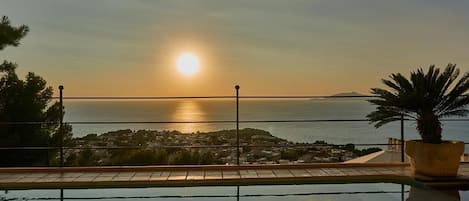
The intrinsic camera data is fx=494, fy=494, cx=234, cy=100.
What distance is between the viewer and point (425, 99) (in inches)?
201

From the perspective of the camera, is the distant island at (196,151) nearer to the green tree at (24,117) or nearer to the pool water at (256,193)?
the green tree at (24,117)

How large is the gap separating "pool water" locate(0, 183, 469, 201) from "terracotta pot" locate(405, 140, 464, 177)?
9.4 inches

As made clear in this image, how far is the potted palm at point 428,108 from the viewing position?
4.91m

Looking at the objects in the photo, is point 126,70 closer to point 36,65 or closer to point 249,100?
point 36,65

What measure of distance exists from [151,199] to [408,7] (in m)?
6.14

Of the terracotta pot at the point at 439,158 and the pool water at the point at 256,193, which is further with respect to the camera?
the terracotta pot at the point at 439,158

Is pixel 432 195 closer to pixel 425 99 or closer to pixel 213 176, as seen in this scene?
pixel 425 99

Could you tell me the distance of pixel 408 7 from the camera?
8680 mm

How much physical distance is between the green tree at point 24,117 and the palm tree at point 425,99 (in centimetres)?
637

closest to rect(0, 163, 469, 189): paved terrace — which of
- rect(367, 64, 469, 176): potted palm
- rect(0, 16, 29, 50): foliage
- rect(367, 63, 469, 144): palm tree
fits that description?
rect(367, 64, 469, 176): potted palm

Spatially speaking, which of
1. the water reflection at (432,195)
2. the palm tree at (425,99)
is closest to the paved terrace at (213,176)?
the water reflection at (432,195)

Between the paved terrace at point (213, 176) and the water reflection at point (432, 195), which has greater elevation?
the paved terrace at point (213, 176)

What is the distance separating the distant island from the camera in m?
6.92

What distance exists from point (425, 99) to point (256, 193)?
79.2 inches
